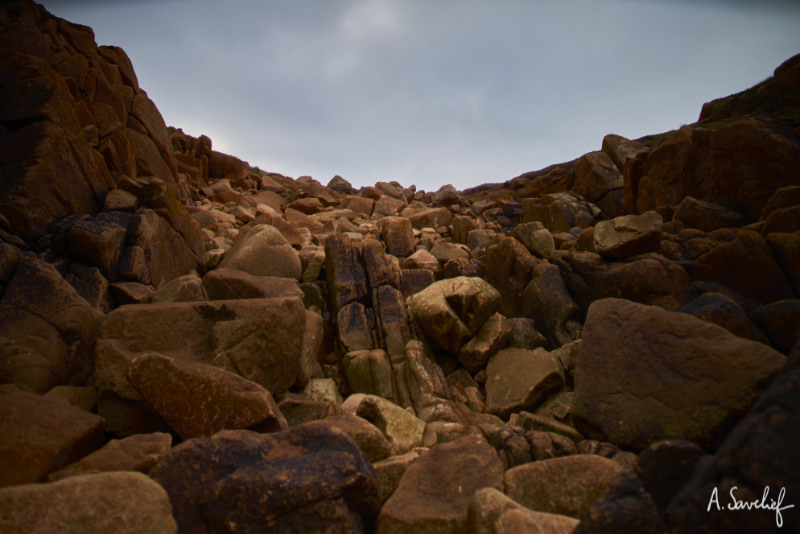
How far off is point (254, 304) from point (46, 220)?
419cm

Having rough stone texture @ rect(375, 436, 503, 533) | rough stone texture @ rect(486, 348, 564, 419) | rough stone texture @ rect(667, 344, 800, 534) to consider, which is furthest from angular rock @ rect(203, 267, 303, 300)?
rough stone texture @ rect(667, 344, 800, 534)

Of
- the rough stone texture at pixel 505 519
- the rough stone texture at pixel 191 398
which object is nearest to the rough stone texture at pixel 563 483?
the rough stone texture at pixel 505 519

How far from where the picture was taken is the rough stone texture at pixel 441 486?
9.41 ft

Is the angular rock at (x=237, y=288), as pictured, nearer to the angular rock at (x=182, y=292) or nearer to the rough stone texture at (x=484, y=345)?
the angular rock at (x=182, y=292)

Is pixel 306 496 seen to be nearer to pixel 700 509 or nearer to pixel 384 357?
pixel 700 509

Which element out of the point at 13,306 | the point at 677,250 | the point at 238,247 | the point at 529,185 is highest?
the point at 529,185

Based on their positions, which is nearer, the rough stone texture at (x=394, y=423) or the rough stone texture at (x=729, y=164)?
the rough stone texture at (x=394, y=423)

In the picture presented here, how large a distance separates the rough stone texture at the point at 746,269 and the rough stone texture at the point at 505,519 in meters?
6.62

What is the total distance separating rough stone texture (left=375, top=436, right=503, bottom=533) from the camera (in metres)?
2.87

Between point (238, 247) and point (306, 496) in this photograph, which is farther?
point (238, 247)

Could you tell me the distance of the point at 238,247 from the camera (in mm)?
9023

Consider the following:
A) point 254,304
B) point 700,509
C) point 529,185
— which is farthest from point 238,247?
point 529,185

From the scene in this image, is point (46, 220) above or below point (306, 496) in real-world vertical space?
above

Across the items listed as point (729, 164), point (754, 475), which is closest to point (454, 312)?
point (754, 475)
